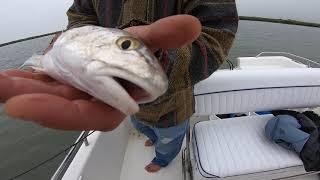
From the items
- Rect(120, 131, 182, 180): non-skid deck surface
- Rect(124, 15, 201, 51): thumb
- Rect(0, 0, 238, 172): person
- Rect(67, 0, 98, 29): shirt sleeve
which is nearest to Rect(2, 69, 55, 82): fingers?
Rect(0, 0, 238, 172): person

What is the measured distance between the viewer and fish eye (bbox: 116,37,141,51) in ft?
2.52

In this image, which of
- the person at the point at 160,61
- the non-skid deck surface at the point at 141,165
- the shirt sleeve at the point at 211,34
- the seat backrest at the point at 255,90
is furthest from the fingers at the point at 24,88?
the non-skid deck surface at the point at 141,165

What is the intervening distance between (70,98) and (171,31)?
272 mm

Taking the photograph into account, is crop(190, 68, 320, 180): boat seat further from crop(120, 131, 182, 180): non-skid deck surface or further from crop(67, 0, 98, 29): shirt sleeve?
crop(67, 0, 98, 29): shirt sleeve

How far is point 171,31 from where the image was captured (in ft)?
2.40

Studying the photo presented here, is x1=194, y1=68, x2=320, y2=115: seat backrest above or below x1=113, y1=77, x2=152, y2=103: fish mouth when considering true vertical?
below

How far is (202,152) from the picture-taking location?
2182 mm

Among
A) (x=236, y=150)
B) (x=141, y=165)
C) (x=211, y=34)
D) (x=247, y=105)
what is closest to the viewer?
(x=211, y=34)

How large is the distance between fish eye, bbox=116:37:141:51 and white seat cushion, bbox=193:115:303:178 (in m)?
1.43

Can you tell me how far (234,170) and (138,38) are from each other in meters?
1.47

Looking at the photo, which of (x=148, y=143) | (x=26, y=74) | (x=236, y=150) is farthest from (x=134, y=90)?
(x=148, y=143)

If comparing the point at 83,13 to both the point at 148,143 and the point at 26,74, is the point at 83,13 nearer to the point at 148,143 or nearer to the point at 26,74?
the point at 26,74

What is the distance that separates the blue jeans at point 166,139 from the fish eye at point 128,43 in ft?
3.91

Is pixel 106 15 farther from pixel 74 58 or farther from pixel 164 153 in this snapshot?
pixel 164 153
